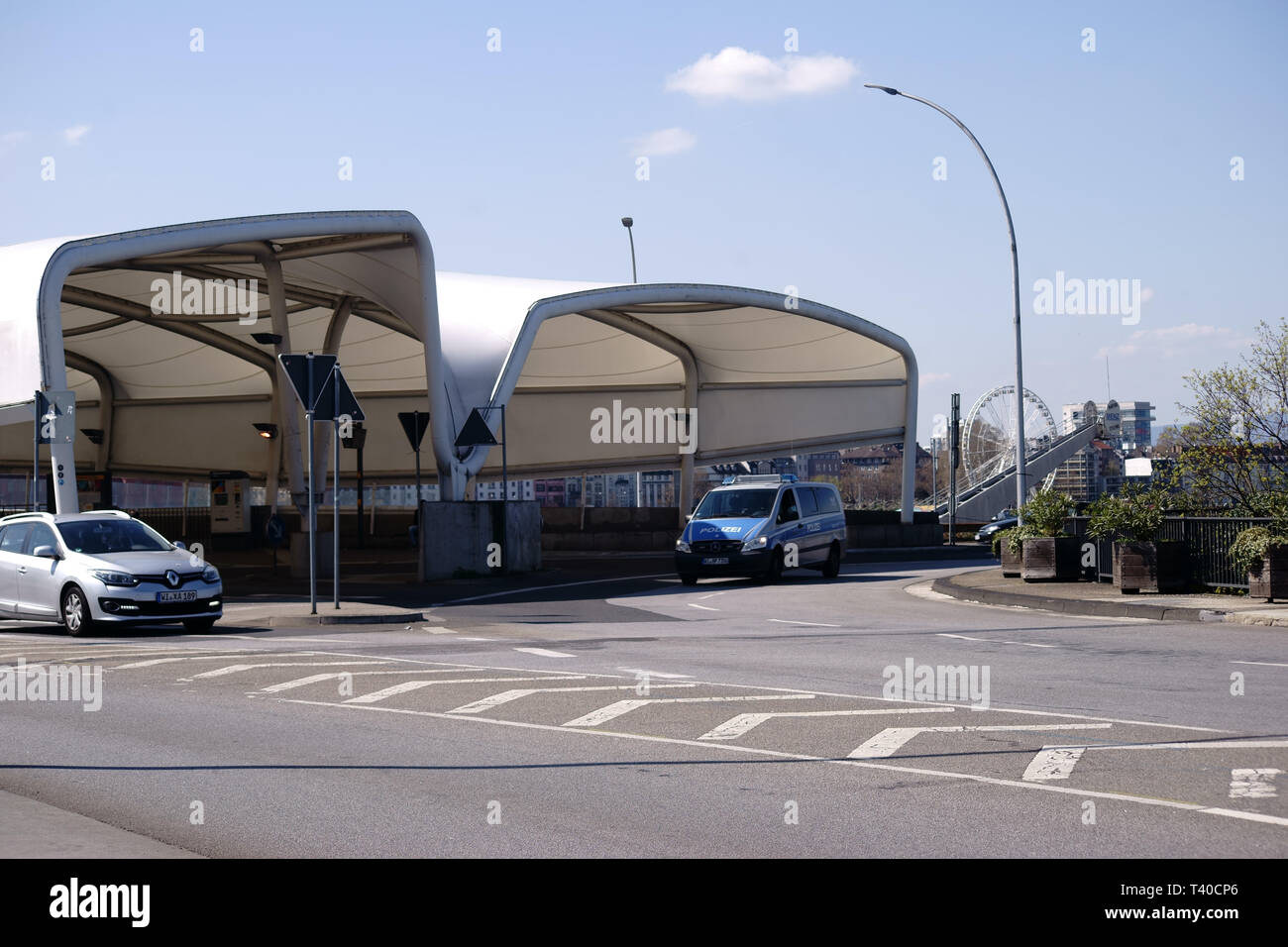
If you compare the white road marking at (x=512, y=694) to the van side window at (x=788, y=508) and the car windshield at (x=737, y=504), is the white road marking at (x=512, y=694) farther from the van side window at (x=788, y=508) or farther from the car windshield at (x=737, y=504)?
the van side window at (x=788, y=508)

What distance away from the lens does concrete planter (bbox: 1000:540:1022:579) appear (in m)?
25.5

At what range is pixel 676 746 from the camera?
8.66 meters

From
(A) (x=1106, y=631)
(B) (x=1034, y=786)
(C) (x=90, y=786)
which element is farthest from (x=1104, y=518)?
(C) (x=90, y=786)

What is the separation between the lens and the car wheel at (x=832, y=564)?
94.8 ft

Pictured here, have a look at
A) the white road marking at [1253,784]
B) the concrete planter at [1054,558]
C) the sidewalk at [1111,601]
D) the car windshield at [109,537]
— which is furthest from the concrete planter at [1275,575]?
the car windshield at [109,537]

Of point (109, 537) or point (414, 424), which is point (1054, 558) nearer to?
point (414, 424)

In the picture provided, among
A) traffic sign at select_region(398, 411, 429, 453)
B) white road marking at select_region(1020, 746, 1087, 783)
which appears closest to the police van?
traffic sign at select_region(398, 411, 429, 453)

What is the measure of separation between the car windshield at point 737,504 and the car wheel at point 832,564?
234 centimetres

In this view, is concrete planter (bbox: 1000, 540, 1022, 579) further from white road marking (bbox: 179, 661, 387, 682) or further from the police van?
white road marking (bbox: 179, 661, 387, 682)

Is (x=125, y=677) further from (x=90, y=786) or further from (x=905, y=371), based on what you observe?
(x=905, y=371)

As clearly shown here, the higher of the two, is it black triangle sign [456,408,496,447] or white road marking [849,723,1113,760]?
black triangle sign [456,408,496,447]

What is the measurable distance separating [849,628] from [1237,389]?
29.5 ft

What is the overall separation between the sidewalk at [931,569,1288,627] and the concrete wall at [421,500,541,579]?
365 inches
